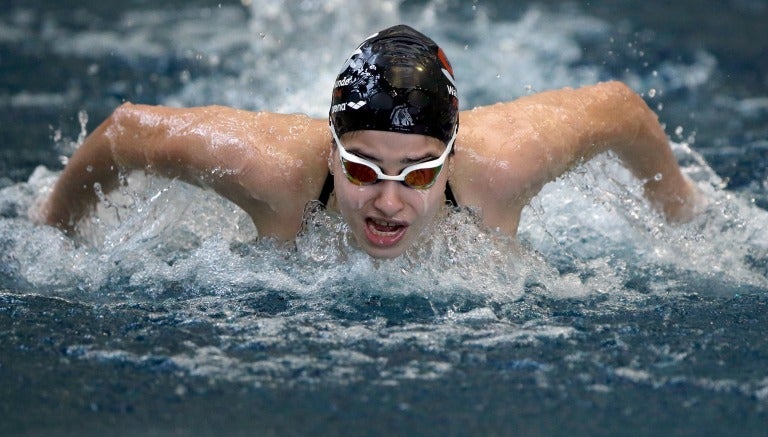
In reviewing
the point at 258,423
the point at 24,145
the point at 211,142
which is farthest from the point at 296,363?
the point at 24,145

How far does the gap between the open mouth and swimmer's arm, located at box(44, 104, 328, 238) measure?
0.26 metres

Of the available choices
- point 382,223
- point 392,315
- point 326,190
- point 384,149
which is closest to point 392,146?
point 384,149

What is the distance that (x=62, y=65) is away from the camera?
582cm

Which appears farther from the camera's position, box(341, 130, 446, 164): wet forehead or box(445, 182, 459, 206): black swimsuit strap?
box(445, 182, 459, 206): black swimsuit strap

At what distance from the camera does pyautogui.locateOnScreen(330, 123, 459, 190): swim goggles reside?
276 cm

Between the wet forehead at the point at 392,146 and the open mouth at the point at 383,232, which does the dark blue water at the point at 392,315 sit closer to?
the open mouth at the point at 383,232


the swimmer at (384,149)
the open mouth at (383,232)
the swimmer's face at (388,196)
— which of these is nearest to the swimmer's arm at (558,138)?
the swimmer at (384,149)

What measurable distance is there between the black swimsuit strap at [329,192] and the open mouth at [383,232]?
0.22 meters

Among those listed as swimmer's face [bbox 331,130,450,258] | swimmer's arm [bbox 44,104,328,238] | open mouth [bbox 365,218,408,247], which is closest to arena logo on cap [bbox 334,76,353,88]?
swimmer's face [bbox 331,130,450,258]

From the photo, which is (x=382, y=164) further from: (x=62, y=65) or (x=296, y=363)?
(x=62, y=65)

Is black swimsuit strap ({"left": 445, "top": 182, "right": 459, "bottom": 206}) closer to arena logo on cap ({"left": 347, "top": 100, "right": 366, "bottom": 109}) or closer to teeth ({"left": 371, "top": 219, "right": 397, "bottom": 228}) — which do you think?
teeth ({"left": 371, "top": 219, "right": 397, "bottom": 228})

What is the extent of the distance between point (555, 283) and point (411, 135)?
715 mm

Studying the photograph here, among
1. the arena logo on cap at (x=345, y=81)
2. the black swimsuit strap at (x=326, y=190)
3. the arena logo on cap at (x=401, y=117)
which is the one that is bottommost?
the black swimsuit strap at (x=326, y=190)

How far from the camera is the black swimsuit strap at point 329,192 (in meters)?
3.02
